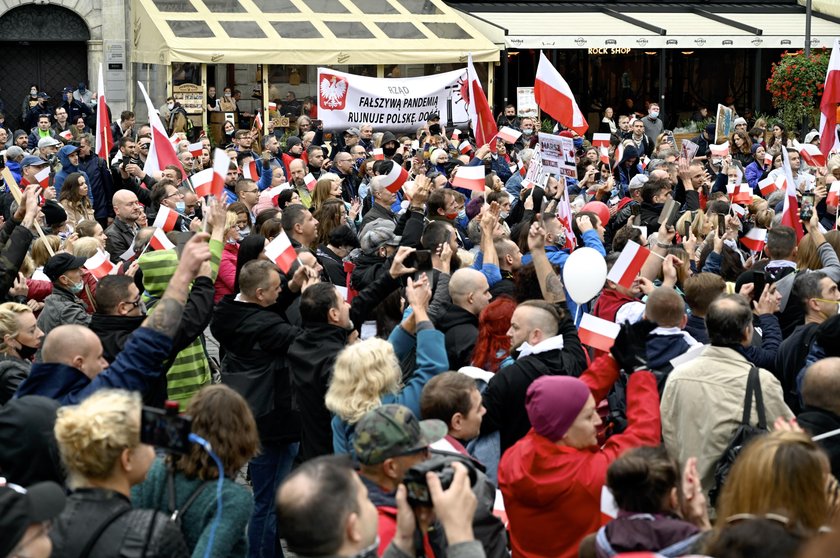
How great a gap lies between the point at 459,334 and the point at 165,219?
129 inches

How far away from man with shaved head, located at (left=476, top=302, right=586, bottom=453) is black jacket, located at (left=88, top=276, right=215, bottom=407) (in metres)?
1.34

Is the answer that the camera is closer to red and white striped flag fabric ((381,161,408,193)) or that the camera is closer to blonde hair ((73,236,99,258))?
blonde hair ((73,236,99,258))

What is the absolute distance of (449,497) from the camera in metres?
3.54

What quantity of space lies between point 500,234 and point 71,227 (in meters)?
4.20

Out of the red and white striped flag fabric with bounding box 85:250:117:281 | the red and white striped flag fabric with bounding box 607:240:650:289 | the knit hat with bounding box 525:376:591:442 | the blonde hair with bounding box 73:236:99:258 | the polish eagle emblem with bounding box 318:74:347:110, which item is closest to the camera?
the knit hat with bounding box 525:376:591:442

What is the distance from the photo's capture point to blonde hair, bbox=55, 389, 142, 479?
3.81 metres

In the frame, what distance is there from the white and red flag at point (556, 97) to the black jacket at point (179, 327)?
636 centimetres

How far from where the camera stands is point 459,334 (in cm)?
649

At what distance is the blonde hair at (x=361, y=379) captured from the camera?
5.15 metres

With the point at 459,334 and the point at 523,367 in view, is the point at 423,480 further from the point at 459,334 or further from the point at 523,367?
the point at 459,334

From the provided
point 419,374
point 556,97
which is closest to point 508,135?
point 556,97

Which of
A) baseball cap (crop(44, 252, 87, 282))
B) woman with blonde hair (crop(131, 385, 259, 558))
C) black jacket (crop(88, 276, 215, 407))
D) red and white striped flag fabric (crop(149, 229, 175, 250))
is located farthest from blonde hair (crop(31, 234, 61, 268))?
woman with blonde hair (crop(131, 385, 259, 558))

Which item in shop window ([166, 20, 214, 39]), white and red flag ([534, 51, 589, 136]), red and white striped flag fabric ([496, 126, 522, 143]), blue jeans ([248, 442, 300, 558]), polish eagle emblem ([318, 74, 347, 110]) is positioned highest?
shop window ([166, 20, 214, 39])

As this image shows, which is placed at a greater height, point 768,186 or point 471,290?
point 471,290
